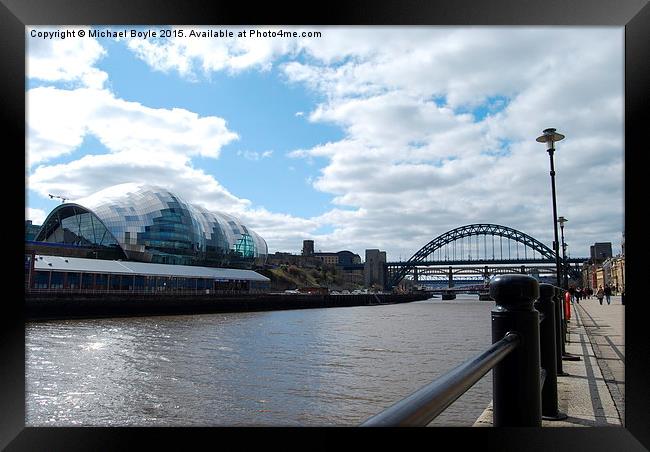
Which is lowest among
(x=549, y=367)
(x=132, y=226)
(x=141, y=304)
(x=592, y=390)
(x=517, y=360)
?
(x=141, y=304)

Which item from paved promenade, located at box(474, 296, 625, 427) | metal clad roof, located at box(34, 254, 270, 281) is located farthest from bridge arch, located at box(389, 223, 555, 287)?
paved promenade, located at box(474, 296, 625, 427)

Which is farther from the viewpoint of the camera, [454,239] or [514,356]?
[454,239]

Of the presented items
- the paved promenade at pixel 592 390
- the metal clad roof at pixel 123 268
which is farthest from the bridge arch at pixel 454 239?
the paved promenade at pixel 592 390

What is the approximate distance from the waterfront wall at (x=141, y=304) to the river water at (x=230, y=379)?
1105cm

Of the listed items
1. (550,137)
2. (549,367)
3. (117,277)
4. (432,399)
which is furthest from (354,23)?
(117,277)

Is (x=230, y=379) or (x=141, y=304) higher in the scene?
(x=230, y=379)

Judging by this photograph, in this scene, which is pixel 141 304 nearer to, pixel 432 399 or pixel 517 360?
pixel 517 360

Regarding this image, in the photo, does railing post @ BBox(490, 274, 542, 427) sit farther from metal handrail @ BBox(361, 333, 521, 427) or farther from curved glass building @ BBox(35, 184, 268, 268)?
curved glass building @ BBox(35, 184, 268, 268)

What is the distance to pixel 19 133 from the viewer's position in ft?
8.68

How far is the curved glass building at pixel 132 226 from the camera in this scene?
69.0 metres

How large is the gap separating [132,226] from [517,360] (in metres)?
72.1

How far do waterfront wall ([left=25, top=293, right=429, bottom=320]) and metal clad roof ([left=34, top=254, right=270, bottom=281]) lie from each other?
7736 mm

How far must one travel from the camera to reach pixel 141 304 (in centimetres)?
4281
